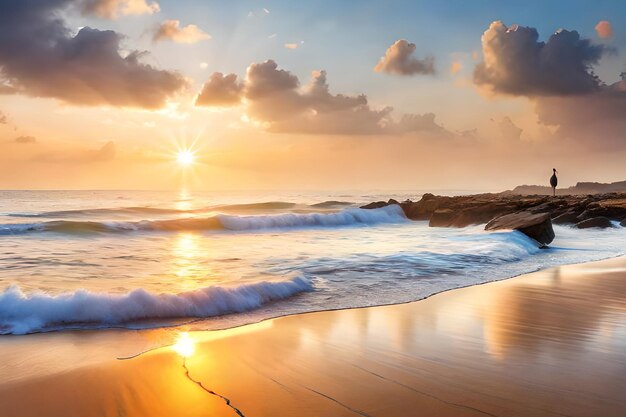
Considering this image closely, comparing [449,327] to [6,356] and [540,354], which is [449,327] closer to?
[540,354]

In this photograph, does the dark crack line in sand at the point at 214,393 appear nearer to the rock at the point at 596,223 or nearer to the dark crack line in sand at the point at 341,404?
the dark crack line in sand at the point at 341,404

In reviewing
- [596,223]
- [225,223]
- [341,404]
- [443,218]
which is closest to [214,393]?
[341,404]

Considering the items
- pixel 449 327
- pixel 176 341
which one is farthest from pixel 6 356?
pixel 449 327

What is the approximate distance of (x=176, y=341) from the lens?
15.0 ft

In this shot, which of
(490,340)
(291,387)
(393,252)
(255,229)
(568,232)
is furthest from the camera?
(255,229)

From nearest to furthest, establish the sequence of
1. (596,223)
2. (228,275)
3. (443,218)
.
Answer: (228,275) < (596,223) < (443,218)

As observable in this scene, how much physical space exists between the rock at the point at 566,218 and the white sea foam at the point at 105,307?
1796cm

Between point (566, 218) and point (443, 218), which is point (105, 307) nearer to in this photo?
point (443, 218)

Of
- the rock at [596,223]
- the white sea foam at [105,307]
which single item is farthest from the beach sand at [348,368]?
the rock at [596,223]

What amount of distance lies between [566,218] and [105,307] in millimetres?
19973

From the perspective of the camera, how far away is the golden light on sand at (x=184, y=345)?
4.17m

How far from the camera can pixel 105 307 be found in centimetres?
542

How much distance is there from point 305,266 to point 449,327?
470 cm

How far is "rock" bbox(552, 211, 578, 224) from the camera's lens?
20.2 meters
